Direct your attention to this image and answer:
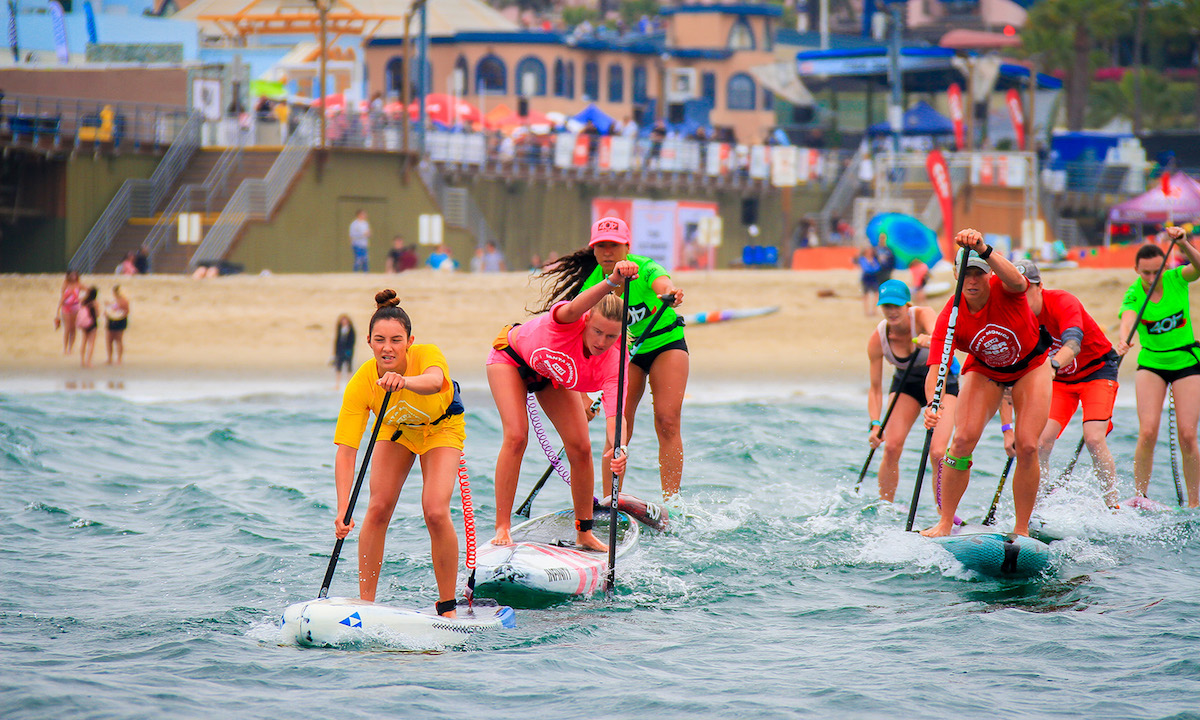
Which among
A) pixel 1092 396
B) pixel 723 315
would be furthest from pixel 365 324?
pixel 1092 396

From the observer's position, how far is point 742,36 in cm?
5594

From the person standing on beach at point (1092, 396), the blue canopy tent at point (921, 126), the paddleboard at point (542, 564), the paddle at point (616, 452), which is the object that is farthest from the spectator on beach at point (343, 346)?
the blue canopy tent at point (921, 126)

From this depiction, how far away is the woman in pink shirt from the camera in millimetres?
7527

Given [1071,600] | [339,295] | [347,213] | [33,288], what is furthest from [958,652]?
[347,213]

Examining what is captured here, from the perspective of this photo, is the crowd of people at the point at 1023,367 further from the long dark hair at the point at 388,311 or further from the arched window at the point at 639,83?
the arched window at the point at 639,83

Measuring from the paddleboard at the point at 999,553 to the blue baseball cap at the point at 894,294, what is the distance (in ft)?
5.98

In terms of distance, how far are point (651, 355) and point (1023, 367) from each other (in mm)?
2525

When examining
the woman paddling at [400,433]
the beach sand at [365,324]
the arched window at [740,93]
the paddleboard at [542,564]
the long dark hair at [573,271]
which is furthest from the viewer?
the arched window at [740,93]

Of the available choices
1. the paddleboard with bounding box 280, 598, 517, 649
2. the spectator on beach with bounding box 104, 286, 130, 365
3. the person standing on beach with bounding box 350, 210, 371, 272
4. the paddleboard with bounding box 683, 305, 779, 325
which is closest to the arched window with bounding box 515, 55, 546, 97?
the person standing on beach with bounding box 350, 210, 371, 272

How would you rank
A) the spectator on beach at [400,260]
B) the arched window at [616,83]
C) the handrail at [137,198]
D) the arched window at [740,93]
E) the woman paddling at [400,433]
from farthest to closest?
the arched window at [740,93]
the arched window at [616,83]
the spectator on beach at [400,260]
the handrail at [137,198]
the woman paddling at [400,433]

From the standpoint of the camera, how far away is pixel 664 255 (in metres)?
36.4

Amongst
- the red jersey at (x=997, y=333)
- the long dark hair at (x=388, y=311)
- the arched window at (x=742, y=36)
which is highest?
the arched window at (x=742, y=36)

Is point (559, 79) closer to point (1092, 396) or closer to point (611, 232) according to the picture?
point (1092, 396)

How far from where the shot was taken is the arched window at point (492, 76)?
153 ft
